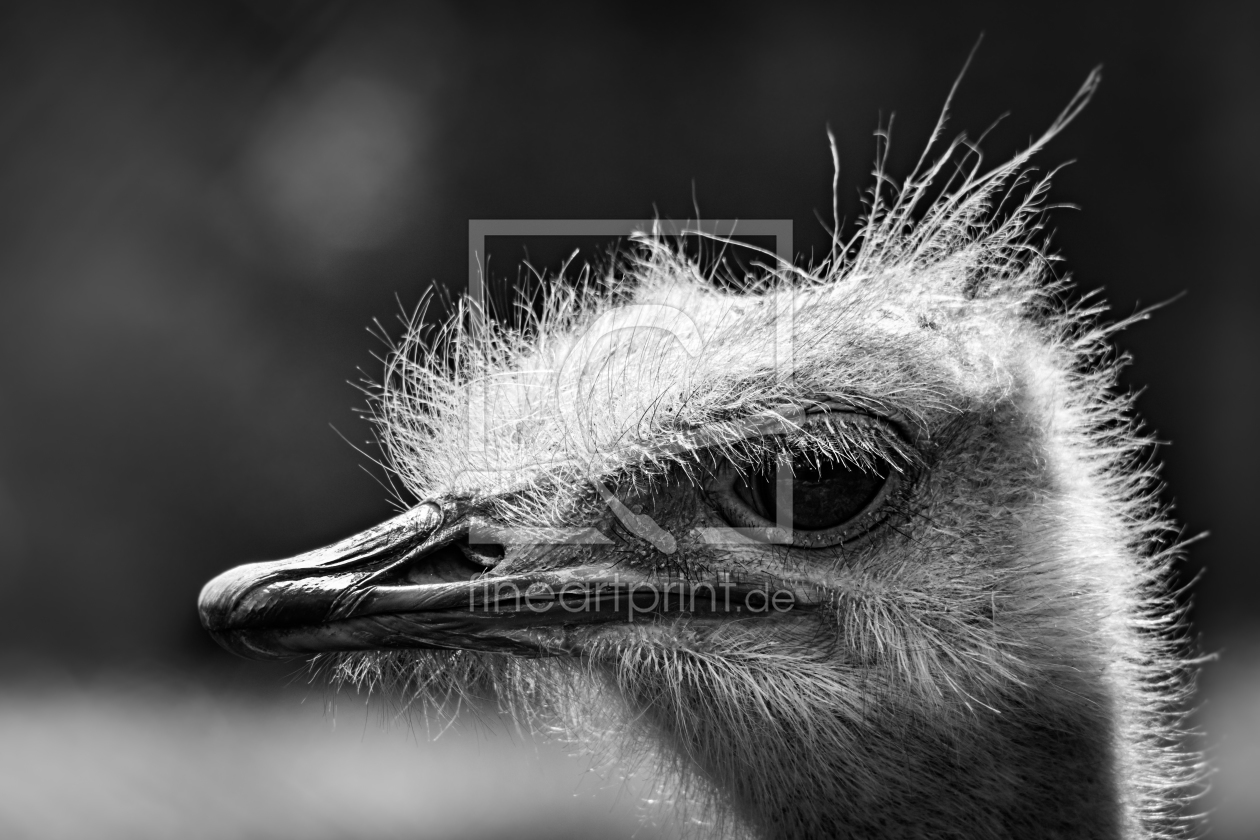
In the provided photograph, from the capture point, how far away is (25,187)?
81.1 inches

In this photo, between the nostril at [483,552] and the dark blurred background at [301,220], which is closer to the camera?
the nostril at [483,552]

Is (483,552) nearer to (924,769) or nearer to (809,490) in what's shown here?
(809,490)

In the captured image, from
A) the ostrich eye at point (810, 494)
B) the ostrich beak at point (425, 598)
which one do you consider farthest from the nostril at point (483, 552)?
the ostrich eye at point (810, 494)

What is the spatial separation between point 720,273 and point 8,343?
138cm

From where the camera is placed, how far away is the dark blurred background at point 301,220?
1.94 metres

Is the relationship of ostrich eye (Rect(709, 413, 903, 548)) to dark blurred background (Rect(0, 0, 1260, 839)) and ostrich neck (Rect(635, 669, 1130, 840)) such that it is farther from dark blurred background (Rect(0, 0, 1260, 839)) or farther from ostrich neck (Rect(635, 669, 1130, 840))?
dark blurred background (Rect(0, 0, 1260, 839))

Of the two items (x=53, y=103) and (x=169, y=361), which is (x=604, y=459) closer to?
(x=169, y=361)

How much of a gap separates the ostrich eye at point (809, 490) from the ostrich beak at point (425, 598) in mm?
99

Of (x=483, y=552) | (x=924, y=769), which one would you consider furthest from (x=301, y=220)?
(x=924, y=769)

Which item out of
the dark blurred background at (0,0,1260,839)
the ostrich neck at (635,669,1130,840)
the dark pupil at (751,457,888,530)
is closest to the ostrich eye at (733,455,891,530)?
the dark pupil at (751,457,888,530)

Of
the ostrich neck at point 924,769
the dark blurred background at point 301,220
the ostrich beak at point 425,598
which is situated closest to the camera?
the ostrich beak at point 425,598

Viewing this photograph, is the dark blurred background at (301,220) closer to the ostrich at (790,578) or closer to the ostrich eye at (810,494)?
the ostrich at (790,578)

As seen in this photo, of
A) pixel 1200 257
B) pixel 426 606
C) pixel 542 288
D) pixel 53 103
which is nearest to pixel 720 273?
pixel 542 288

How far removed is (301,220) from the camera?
79.4 inches
